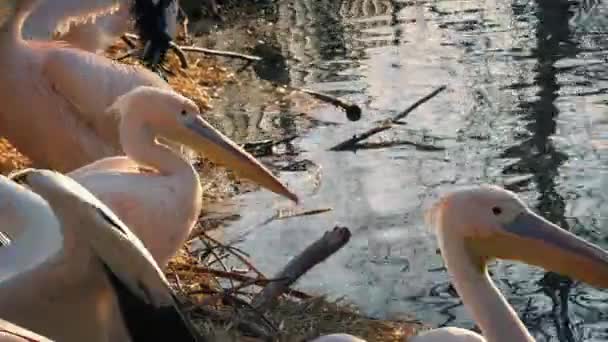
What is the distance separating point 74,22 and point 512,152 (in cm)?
238

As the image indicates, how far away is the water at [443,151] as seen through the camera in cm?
514

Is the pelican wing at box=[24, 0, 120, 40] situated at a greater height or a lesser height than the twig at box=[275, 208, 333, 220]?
greater

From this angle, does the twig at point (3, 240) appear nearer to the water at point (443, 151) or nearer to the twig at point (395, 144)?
the water at point (443, 151)

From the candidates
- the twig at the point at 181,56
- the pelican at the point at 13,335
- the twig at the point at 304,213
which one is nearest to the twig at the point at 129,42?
the twig at the point at 181,56

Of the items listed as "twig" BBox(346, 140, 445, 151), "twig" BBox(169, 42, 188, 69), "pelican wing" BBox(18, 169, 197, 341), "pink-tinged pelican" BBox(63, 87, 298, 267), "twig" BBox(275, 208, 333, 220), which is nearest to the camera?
"pelican wing" BBox(18, 169, 197, 341)

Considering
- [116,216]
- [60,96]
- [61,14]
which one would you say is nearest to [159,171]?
[116,216]

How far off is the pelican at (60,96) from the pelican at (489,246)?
185 centimetres

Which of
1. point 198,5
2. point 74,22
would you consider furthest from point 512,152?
point 198,5

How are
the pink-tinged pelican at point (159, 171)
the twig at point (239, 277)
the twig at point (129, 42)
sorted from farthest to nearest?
the twig at point (129, 42) → the twig at point (239, 277) → the pink-tinged pelican at point (159, 171)

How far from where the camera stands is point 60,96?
5.25 metres

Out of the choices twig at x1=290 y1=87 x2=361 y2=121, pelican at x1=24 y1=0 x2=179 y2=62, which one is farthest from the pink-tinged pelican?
twig at x1=290 y1=87 x2=361 y2=121

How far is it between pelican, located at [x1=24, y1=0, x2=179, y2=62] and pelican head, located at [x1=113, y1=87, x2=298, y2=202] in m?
1.46

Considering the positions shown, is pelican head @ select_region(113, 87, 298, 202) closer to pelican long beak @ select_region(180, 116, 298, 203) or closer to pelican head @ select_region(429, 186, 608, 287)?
pelican long beak @ select_region(180, 116, 298, 203)

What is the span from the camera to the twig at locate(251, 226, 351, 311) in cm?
426
